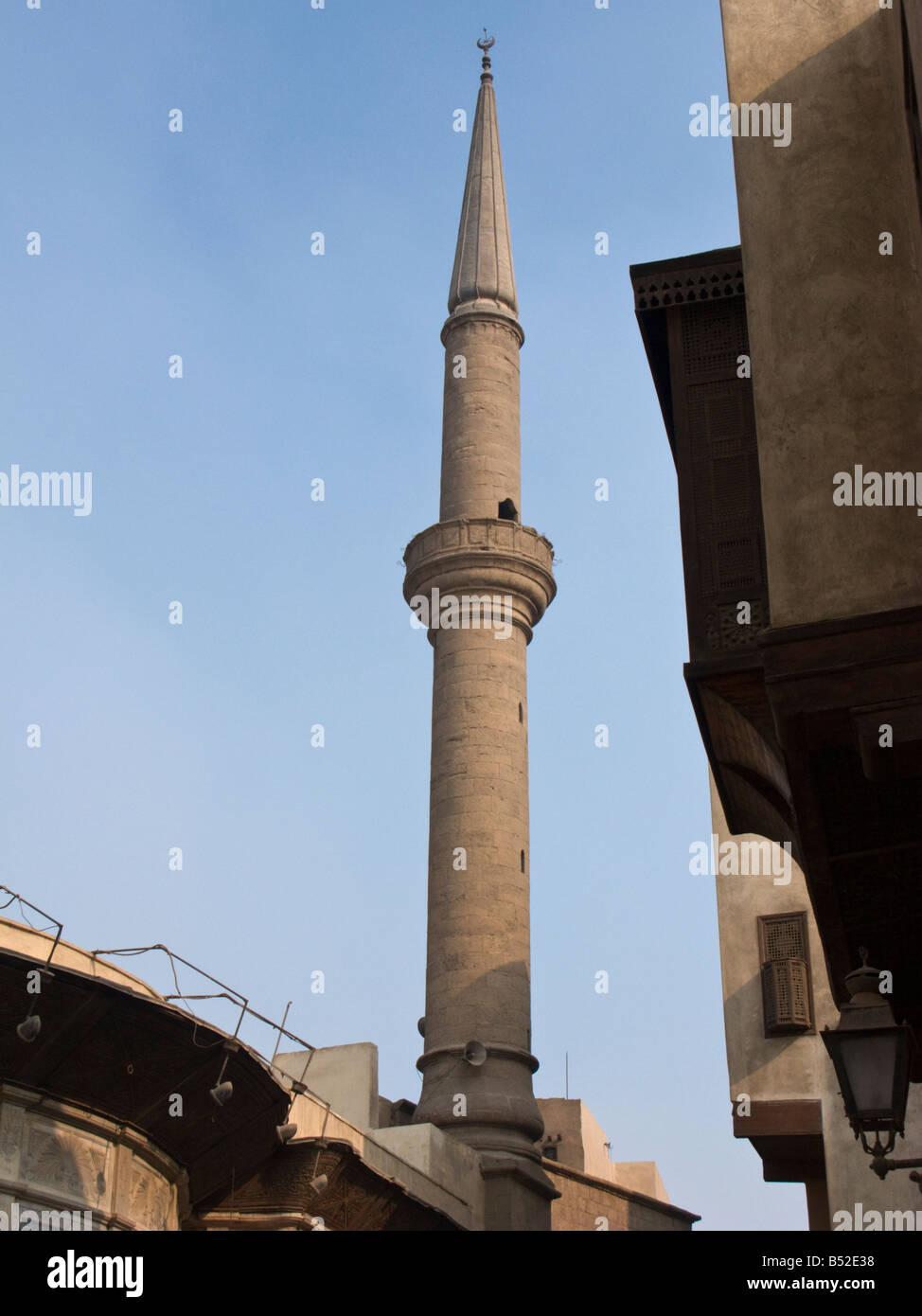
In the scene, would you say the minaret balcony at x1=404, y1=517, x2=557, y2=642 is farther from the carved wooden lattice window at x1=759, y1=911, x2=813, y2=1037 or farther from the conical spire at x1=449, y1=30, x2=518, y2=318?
the carved wooden lattice window at x1=759, y1=911, x2=813, y2=1037

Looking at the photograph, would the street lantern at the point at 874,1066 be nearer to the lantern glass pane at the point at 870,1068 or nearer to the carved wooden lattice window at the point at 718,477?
the lantern glass pane at the point at 870,1068

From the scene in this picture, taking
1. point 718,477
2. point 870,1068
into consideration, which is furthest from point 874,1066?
point 718,477

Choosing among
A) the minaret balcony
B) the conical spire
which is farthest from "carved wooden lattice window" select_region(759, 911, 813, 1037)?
the conical spire

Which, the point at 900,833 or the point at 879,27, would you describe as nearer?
the point at 900,833

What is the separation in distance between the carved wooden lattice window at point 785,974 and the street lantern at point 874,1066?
7209 mm

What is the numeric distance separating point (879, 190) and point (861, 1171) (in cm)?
806

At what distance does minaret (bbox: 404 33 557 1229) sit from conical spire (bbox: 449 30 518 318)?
0.04 metres

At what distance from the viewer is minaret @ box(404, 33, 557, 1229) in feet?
73.7

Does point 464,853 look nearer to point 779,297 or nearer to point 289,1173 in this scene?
point 289,1173

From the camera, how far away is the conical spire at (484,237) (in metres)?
28.5

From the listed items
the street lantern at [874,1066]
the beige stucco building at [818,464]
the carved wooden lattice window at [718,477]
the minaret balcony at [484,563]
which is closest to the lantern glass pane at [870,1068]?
the street lantern at [874,1066]
